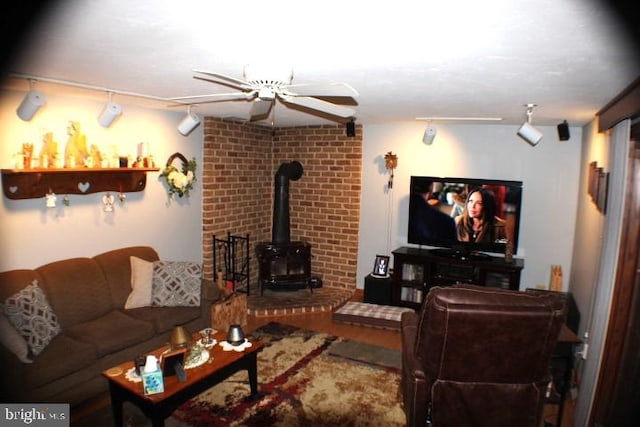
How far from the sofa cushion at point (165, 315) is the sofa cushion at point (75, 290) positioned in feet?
0.92

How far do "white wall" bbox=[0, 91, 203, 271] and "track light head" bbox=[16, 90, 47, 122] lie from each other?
0.25 meters

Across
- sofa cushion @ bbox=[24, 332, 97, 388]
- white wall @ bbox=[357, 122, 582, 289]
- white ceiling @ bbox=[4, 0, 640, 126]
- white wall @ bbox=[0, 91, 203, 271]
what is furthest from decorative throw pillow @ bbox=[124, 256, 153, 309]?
white wall @ bbox=[357, 122, 582, 289]

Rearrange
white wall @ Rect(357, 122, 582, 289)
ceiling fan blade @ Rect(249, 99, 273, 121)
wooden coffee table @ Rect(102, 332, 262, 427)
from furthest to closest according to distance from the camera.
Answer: white wall @ Rect(357, 122, 582, 289)
ceiling fan blade @ Rect(249, 99, 273, 121)
wooden coffee table @ Rect(102, 332, 262, 427)

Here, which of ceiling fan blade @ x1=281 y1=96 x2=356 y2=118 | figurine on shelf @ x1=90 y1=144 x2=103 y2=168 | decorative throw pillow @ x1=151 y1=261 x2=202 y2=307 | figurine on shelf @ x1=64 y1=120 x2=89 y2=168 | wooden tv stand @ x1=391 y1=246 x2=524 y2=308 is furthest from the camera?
wooden tv stand @ x1=391 y1=246 x2=524 y2=308

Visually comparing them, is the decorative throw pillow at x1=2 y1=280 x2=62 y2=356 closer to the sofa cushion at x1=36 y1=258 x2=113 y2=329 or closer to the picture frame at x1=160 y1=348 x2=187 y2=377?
the sofa cushion at x1=36 y1=258 x2=113 y2=329

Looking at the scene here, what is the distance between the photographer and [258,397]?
310 centimetres

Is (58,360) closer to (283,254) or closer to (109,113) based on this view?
(109,113)

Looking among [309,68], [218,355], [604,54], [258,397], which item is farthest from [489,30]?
[258,397]

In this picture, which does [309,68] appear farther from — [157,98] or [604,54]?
[157,98]

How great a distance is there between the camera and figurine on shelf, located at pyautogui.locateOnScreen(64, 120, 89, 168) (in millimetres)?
3512

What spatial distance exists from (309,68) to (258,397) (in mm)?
2381

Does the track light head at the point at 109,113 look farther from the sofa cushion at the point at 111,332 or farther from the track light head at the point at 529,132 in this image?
the track light head at the point at 529,132

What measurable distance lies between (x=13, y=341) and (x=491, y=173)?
4.94 metres

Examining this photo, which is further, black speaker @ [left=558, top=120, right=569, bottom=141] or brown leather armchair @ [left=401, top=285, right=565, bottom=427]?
black speaker @ [left=558, top=120, right=569, bottom=141]
